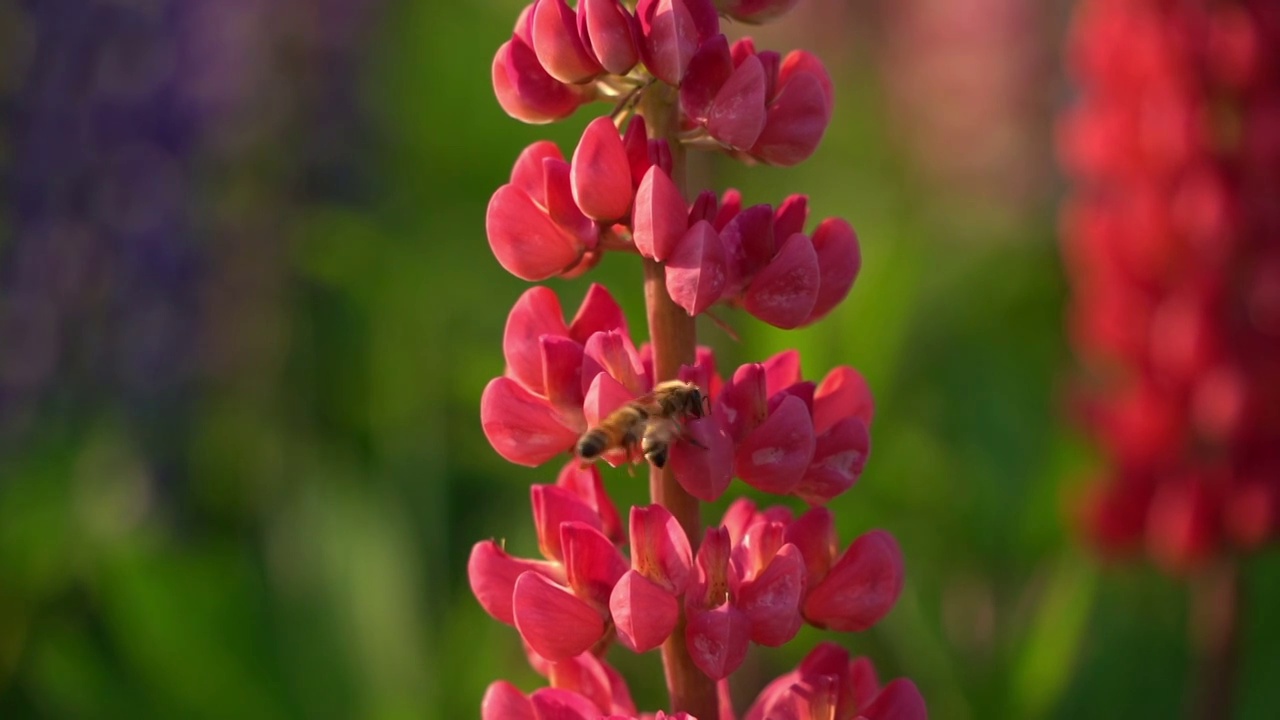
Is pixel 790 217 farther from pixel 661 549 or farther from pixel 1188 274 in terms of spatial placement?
pixel 1188 274

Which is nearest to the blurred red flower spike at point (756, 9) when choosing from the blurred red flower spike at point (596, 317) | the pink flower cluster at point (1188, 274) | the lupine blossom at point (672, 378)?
the lupine blossom at point (672, 378)

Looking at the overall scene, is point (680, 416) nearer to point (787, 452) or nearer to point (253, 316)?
point (787, 452)

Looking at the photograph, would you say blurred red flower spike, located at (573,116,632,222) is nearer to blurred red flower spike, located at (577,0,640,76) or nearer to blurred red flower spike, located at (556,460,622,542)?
blurred red flower spike, located at (577,0,640,76)

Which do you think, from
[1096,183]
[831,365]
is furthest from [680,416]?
[1096,183]

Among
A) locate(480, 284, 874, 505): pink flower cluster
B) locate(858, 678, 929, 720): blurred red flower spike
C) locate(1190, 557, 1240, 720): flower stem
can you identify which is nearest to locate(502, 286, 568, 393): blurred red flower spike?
locate(480, 284, 874, 505): pink flower cluster

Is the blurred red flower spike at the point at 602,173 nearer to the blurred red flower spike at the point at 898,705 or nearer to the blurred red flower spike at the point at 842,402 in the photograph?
the blurred red flower spike at the point at 842,402

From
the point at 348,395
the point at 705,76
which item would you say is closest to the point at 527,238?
the point at 705,76
